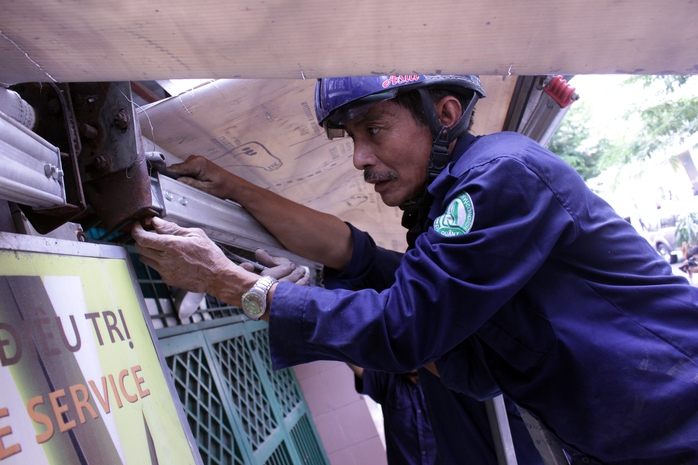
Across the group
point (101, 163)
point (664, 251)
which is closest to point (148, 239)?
point (101, 163)

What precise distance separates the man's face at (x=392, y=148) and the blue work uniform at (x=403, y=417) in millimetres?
2489

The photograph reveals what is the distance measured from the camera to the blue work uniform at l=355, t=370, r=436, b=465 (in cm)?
385

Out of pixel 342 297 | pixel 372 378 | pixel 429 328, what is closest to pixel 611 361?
pixel 429 328

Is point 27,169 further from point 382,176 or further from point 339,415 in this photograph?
point 339,415

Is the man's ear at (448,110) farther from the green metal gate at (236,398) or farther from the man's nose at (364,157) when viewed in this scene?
the green metal gate at (236,398)

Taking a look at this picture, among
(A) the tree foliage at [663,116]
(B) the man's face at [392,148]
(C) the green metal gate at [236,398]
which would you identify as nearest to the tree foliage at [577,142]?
(A) the tree foliage at [663,116]

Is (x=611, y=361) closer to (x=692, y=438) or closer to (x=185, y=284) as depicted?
(x=692, y=438)

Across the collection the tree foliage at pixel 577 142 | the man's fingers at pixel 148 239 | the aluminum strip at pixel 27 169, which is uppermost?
the tree foliage at pixel 577 142

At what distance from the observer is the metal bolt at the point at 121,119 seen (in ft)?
4.41

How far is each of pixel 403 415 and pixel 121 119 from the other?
3.35m

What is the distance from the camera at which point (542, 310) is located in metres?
1.51

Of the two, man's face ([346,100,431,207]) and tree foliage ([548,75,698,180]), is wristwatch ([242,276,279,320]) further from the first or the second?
tree foliage ([548,75,698,180])

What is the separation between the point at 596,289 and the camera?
1.50 meters

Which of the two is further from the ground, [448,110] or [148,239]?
[448,110]
